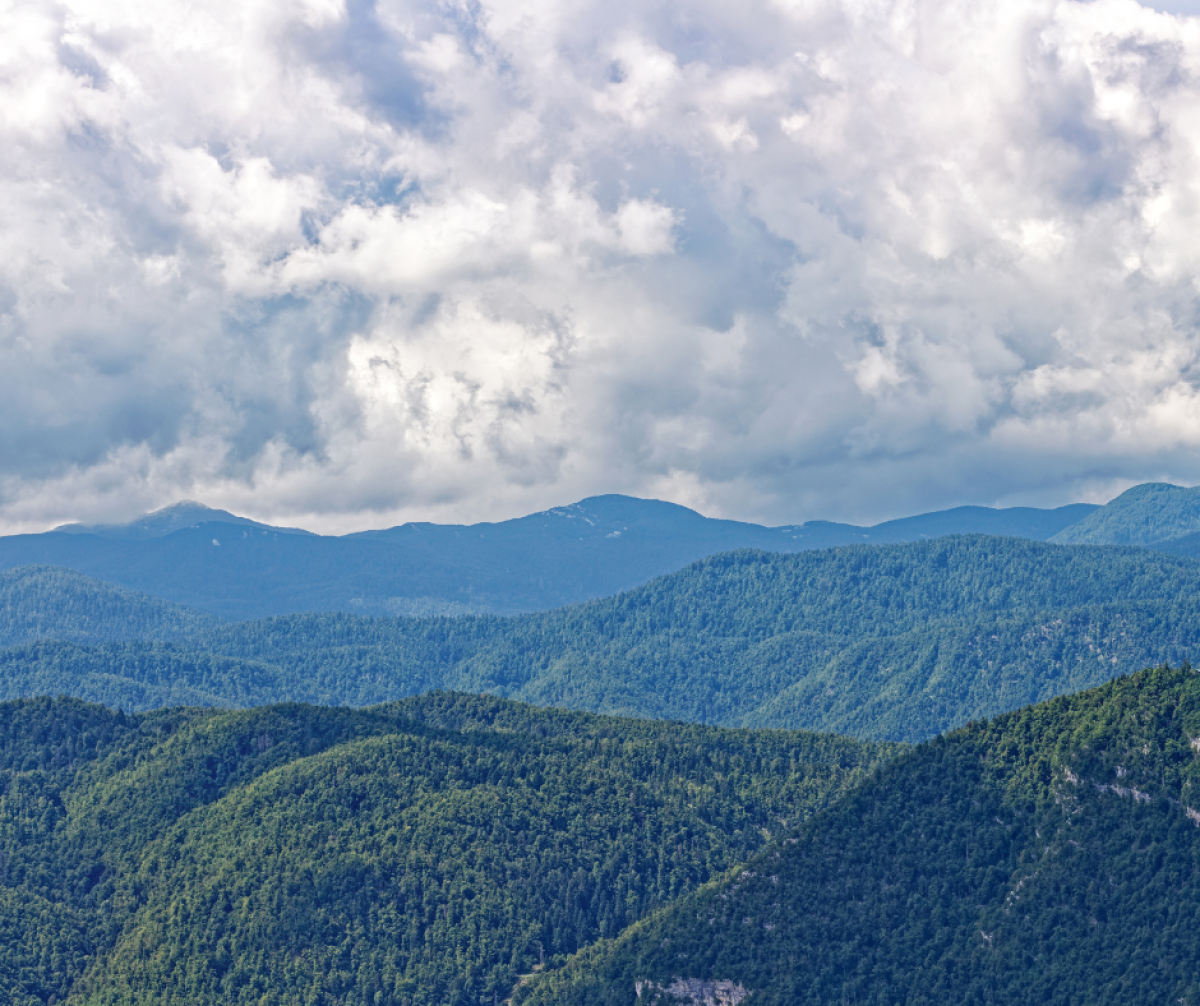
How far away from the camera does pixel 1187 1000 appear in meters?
199
